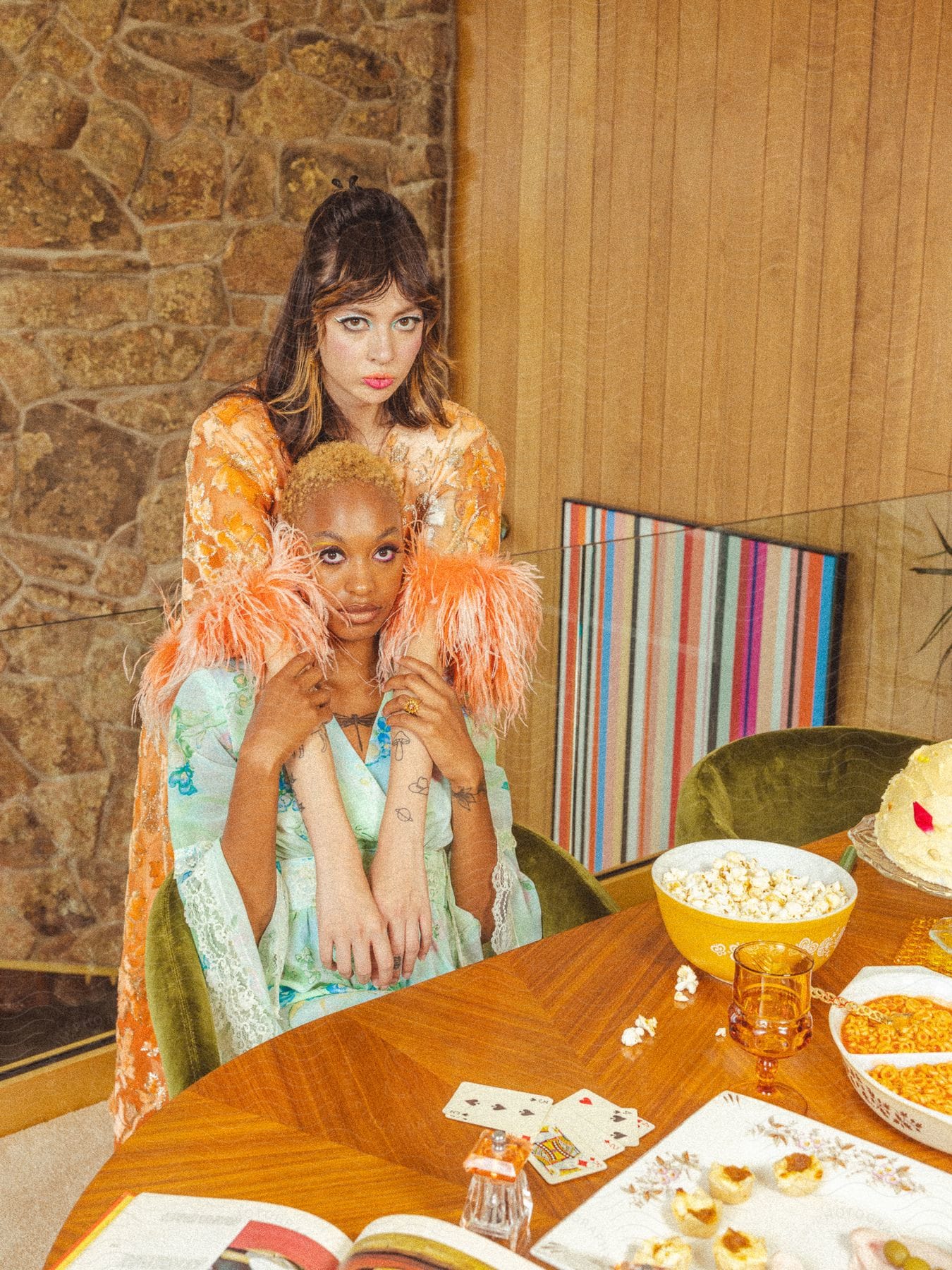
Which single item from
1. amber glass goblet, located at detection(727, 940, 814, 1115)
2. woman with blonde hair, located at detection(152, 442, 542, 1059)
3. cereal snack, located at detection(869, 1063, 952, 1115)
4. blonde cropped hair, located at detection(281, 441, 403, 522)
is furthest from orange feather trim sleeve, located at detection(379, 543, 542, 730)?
cereal snack, located at detection(869, 1063, 952, 1115)

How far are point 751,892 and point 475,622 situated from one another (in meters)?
0.51

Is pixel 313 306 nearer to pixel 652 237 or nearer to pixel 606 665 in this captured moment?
pixel 606 665

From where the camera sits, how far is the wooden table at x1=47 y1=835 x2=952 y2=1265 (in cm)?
92

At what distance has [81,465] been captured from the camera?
2834 mm

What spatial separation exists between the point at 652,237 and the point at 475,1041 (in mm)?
2244

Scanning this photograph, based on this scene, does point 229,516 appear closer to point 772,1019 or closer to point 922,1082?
point 772,1019

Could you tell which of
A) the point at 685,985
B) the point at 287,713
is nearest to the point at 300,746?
the point at 287,713

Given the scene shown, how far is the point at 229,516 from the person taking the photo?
1.50m

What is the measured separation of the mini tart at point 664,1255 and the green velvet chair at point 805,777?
1061 mm

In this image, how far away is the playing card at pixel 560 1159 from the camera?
0.94 meters

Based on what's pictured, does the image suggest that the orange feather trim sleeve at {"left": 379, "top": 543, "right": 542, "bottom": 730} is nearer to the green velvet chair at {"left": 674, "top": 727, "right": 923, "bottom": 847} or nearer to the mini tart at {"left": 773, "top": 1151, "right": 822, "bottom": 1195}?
the green velvet chair at {"left": 674, "top": 727, "right": 923, "bottom": 847}

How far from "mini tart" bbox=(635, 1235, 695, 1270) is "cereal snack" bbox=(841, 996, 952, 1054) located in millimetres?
271

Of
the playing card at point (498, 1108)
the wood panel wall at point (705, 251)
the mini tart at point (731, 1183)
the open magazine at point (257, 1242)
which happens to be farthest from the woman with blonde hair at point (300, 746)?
the wood panel wall at point (705, 251)

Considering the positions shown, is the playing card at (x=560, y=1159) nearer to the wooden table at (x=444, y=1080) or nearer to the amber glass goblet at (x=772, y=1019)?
the wooden table at (x=444, y=1080)
